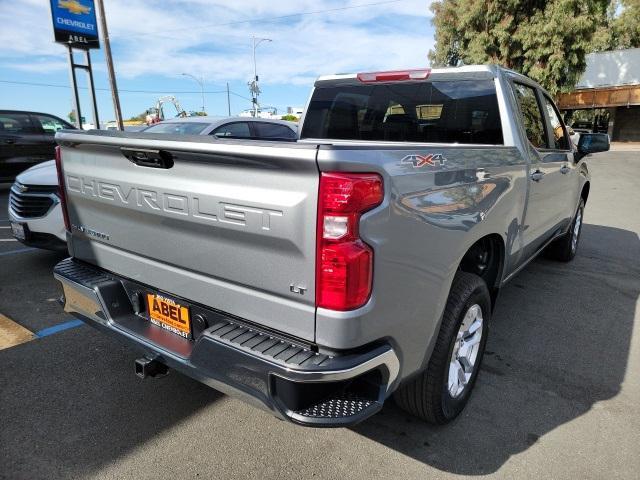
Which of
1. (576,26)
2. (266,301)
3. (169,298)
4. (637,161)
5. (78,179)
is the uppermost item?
(576,26)

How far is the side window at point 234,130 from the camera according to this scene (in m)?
6.44

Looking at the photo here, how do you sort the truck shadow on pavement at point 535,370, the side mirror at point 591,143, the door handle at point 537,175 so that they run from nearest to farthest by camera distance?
the truck shadow on pavement at point 535,370
the door handle at point 537,175
the side mirror at point 591,143

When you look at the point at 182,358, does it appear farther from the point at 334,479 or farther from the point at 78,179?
the point at 78,179

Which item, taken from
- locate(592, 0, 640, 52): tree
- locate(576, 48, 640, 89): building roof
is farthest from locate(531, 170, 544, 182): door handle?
locate(592, 0, 640, 52): tree

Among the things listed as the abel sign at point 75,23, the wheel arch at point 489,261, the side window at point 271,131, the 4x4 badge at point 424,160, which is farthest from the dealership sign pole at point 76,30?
the 4x4 badge at point 424,160

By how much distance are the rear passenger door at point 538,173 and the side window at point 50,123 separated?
9860 mm

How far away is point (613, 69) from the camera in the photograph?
103 ft

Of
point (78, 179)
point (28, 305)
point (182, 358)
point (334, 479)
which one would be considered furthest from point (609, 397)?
point (28, 305)

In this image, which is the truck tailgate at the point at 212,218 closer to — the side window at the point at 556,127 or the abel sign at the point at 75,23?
the side window at the point at 556,127

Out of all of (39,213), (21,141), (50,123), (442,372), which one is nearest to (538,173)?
(442,372)

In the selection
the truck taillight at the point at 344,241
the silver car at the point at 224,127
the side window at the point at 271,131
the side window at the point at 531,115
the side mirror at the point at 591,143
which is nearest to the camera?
the truck taillight at the point at 344,241

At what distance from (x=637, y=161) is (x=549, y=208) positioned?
69.0 feet

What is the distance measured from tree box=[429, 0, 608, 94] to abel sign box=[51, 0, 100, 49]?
1762 cm

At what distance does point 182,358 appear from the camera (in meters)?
2.07
